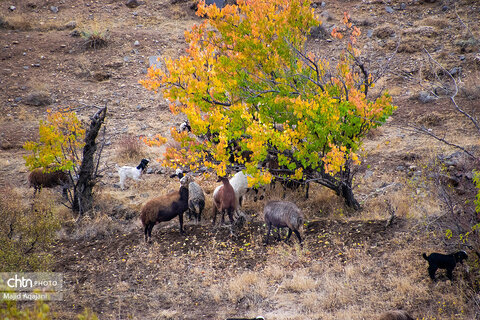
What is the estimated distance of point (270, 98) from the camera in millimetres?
→ 10312

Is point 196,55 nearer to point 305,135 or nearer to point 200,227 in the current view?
point 305,135

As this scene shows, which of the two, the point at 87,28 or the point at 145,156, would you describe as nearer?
the point at 145,156

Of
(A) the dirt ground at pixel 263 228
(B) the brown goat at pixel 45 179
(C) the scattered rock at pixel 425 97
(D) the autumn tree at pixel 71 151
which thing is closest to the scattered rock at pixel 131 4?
(A) the dirt ground at pixel 263 228

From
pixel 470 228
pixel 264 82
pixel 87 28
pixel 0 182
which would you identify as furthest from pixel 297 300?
pixel 87 28

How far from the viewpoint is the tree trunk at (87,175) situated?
11369 mm

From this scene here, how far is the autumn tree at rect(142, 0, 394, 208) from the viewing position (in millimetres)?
9125

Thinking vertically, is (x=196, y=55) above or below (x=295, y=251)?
above

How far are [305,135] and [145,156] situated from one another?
714 cm

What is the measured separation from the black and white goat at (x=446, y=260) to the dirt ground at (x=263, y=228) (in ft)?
0.83

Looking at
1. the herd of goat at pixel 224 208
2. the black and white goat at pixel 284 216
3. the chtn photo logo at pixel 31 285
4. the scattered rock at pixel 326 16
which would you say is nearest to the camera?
the herd of goat at pixel 224 208

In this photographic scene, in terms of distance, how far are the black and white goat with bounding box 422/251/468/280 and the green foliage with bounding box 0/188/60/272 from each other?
677cm

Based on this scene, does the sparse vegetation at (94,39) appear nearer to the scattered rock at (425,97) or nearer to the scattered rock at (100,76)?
the scattered rock at (100,76)

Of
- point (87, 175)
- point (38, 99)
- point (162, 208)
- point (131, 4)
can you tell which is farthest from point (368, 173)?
point (131, 4)

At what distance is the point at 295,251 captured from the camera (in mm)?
9000
